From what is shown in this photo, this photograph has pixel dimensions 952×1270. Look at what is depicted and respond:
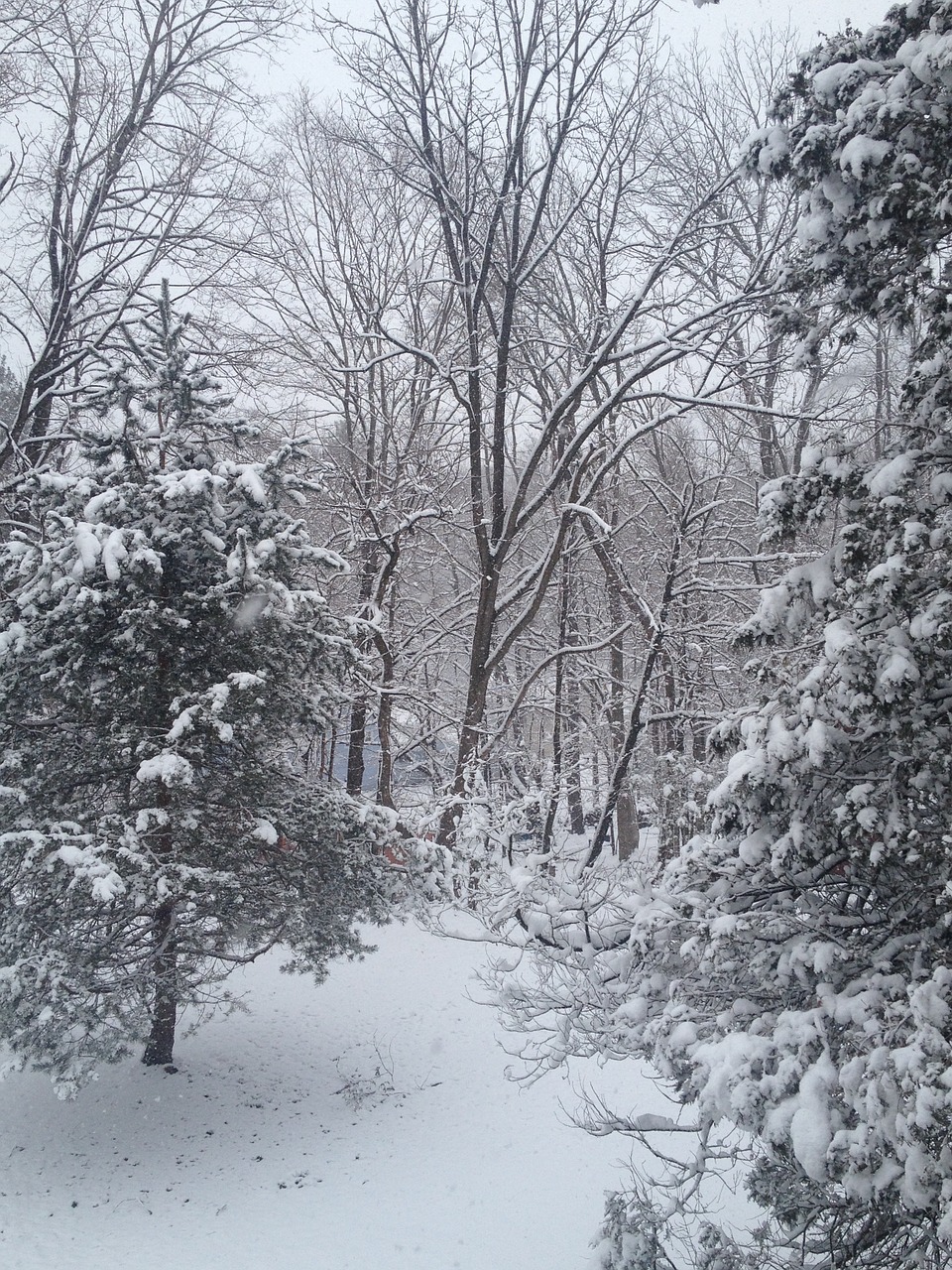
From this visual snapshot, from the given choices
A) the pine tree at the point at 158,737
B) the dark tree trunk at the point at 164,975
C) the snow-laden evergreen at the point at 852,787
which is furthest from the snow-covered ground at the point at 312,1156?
the snow-laden evergreen at the point at 852,787

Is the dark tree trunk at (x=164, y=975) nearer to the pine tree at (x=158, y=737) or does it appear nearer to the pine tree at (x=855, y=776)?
the pine tree at (x=158, y=737)

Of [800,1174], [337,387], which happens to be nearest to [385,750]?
[337,387]

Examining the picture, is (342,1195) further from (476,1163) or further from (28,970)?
(28,970)

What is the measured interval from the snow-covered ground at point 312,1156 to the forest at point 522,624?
26.3 inches

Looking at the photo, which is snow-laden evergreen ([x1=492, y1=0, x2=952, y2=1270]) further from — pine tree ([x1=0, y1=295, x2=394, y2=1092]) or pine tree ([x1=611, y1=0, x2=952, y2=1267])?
pine tree ([x1=0, y1=295, x2=394, y2=1092])

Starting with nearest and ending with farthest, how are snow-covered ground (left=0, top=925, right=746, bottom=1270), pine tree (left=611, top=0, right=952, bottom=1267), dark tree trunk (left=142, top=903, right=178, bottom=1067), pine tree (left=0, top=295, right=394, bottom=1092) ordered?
pine tree (left=611, top=0, right=952, bottom=1267), snow-covered ground (left=0, top=925, right=746, bottom=1270), pine tree (left=0, top=295, right=394, bottom=1092), dark tree trunk (left=142, top=903, right=178, bottom=1067)

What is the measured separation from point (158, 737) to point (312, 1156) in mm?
3813

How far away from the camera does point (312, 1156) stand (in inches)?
283

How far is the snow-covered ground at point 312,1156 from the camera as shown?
5.93m

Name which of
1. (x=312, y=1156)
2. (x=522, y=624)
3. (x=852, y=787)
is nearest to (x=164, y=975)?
(x=312, y=1156)

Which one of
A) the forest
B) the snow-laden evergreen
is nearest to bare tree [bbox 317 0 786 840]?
the forest

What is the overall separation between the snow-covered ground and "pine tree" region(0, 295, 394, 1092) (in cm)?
94

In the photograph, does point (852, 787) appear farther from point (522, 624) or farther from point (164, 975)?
point (522, 624)

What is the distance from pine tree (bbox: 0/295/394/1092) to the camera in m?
6.09
